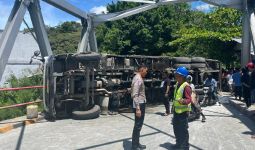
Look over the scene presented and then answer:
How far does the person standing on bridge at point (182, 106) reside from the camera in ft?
24.5

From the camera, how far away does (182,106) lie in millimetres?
7531

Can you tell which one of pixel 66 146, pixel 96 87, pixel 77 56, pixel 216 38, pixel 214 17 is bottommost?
pixel 66 146

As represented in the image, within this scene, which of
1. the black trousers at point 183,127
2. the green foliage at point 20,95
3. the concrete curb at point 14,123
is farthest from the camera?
the green foliage at point 20,95

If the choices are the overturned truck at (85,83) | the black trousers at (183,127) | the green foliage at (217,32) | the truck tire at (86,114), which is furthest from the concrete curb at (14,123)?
the green foliage at (217,32)

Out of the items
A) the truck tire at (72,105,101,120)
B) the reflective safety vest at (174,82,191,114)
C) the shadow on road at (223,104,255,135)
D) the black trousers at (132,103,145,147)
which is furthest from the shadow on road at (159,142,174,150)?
the truck tire at (72,105,101,120)

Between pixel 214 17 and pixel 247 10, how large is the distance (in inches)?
517

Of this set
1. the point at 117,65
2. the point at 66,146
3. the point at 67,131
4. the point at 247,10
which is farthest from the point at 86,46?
the point at 66,146

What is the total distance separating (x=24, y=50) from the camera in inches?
1433

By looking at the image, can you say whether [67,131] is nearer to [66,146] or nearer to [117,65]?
[66,146]

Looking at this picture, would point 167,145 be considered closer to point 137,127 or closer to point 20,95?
point 137,127

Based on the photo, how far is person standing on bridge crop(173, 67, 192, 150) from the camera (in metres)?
7.46

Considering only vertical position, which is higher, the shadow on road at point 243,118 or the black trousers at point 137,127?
the black trousers at point 137,127

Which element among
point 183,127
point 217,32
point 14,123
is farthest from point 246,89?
point 217,32

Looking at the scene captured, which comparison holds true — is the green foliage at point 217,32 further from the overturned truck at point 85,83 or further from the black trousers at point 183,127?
the black trousers at point 183,127
